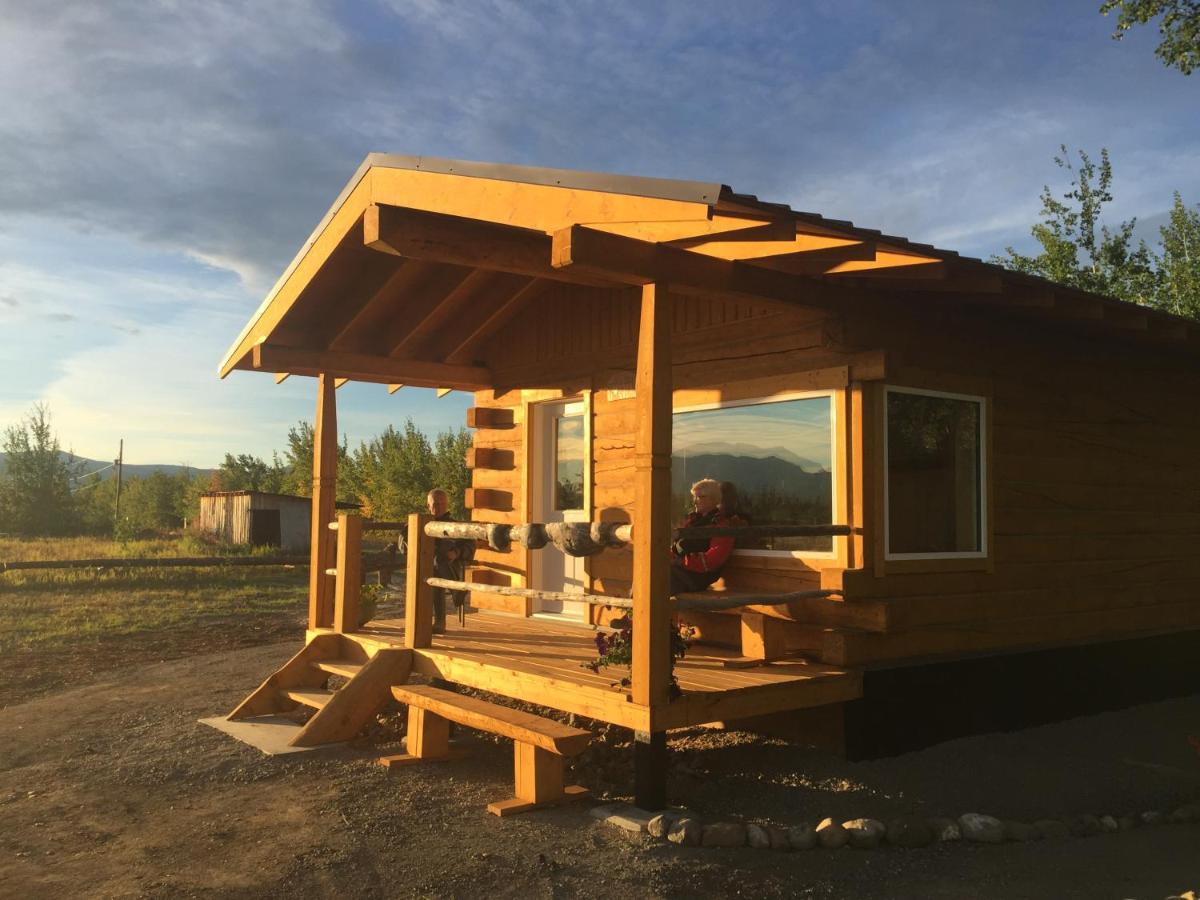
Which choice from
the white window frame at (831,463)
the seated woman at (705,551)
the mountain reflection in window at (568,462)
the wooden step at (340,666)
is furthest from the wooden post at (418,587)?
the mountain reflection in window at (568,462)

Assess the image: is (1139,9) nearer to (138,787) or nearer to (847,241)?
(847,241)

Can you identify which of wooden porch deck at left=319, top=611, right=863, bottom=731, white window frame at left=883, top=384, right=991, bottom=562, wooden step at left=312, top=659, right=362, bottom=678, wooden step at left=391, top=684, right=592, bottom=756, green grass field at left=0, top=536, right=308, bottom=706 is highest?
white window frame at left=883, top=384, right=991, bottom=562

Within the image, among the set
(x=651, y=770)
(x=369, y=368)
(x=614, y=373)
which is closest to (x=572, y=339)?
(x=614, y=373)

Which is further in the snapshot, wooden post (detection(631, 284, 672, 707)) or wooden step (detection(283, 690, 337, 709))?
wooden step (detection(283, 690, 337, 709))

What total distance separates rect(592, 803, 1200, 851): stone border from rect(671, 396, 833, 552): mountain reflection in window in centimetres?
202

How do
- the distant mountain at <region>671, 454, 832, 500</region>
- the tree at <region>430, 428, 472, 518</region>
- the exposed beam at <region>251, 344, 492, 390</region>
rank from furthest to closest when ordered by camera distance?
1. the tree at <region>430, 428, 472, 518</region>
2. the exposed beam at <region>251, 344, 492, 390</region>
3. the distant mountain at <region>671, 454, 832, 500</region>

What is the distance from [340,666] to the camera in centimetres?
803

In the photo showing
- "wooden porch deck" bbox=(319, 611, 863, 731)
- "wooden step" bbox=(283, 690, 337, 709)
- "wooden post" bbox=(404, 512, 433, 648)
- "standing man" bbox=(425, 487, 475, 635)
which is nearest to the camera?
"wooden porch deck" bbox=(319, 611, 863, 731)

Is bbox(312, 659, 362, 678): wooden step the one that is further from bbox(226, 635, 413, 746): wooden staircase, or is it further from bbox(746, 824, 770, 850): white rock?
bbox(746, 824, 770, 850): white rock

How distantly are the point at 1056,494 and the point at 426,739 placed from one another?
17.2 feet

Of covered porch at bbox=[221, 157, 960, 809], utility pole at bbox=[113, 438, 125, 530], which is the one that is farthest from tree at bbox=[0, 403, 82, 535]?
covered porch at bbox=[221, 157, 960, 809]

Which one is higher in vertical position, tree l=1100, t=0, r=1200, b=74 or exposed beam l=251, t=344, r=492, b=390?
tree l=1100, t=0, r=1200, b=74

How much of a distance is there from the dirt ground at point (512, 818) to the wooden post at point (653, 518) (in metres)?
0.86

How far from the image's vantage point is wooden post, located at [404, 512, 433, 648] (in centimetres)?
723
